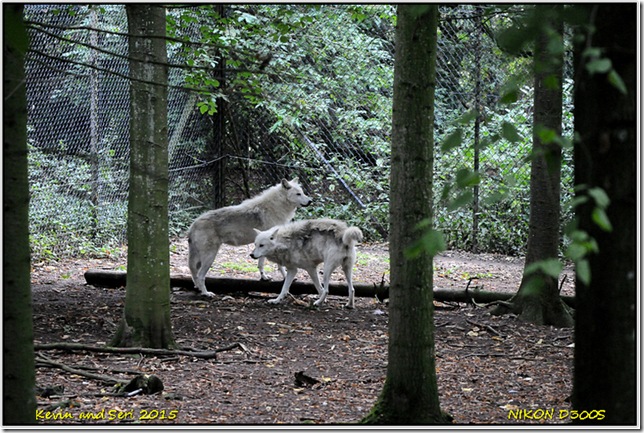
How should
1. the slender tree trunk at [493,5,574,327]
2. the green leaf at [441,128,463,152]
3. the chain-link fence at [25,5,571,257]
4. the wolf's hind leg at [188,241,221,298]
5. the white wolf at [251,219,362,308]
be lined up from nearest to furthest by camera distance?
the green leaf at [441,128,463,152], the slender tree trunk at [493,5,574,327], the white wolf at [251,219,362,308], the wolf's hind leg at [188,241,221,298], the chain-link fence at [25,5,571,257]

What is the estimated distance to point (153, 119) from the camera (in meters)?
6.11

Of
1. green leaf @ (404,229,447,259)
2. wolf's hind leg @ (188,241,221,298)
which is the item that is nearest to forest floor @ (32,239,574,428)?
wolf's hind leg @ (188,241,221,298)

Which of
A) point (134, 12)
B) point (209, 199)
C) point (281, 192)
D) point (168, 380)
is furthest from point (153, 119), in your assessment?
point (209, 199)

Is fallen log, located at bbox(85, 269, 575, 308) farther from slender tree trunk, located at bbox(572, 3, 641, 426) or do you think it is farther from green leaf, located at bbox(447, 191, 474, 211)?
green leaf, located at bbox(447, 191, 474, 211)

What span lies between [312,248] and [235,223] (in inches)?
54.7

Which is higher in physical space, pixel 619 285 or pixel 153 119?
pixel 153 119

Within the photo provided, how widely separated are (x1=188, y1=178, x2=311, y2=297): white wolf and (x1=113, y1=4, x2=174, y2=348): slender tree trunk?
9.20 feet

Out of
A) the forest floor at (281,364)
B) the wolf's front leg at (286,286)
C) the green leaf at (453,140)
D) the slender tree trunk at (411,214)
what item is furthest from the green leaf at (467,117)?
the wolf's front leg at (286,286)

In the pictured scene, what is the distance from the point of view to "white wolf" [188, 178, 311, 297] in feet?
30.6

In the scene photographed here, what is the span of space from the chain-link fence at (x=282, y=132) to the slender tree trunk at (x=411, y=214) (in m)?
8.09

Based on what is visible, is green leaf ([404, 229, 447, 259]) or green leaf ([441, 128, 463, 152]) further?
green leaf ([441, 128, 463, 152])

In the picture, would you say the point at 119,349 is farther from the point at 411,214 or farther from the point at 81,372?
the point at 411,214

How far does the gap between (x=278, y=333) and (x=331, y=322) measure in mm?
833

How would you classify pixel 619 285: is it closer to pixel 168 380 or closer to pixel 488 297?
pixel 168 380
